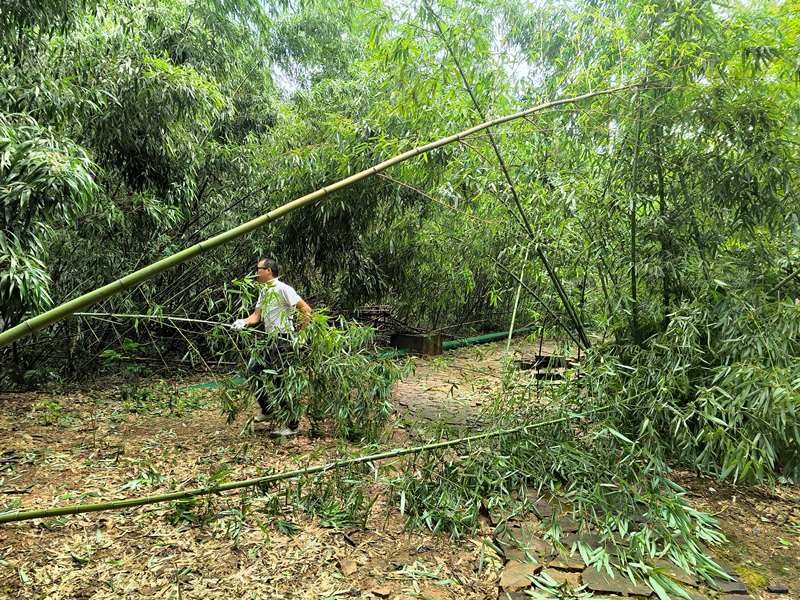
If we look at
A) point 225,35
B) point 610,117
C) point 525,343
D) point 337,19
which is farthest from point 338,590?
point 337,19

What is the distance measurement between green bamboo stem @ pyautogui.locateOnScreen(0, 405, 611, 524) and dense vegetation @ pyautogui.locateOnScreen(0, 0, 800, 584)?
0.18 metres

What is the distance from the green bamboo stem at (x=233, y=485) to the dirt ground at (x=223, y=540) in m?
0.07

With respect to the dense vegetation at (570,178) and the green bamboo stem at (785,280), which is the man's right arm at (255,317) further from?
the green bamboo stem at (785,280)

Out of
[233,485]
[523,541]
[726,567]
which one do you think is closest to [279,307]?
[233,485]

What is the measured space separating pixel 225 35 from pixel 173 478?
172 inches

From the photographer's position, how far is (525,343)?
25.4 ft

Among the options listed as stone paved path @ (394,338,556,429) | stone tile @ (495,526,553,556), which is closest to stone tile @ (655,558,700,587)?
stone tile @ (495,526,553,556)

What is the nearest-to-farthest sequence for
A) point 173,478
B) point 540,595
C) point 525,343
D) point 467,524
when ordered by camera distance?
point 540,595 < point 467,524 < point 173,478 < point 525,343

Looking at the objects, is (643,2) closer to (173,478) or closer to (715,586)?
(715,586)

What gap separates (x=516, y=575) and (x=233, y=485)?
3.47 feet

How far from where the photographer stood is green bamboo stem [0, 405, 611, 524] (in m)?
1.32

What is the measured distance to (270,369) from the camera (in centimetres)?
299

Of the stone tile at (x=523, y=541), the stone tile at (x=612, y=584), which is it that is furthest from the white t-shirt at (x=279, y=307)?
the stone tile at (x=612, y=584)

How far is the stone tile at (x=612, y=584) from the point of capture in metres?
1.78
